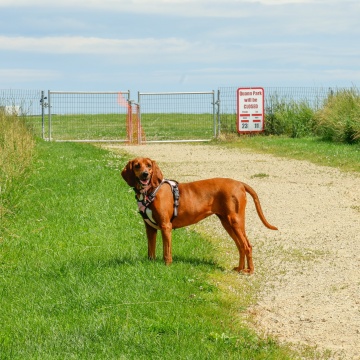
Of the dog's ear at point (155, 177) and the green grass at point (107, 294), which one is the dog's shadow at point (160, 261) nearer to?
the green grass at point (107, 294)

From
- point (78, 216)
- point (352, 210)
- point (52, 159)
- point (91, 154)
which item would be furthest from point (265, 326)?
Answer: point (91, 154)

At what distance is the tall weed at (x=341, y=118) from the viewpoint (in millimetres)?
25094

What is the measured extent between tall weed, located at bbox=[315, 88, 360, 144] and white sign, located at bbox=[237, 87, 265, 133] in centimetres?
226

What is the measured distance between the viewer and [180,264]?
8203 millimetres

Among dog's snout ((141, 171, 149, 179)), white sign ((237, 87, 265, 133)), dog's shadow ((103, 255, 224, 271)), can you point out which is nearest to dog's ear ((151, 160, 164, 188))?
dog's snout ((141, 171, 149, 179))

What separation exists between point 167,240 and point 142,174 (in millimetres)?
700

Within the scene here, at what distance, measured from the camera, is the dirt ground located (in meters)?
6.59

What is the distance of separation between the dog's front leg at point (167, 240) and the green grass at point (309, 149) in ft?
35.6

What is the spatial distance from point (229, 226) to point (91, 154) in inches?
538

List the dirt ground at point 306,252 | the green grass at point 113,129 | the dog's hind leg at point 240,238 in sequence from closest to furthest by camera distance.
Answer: the dirt ground at point 306,252 < the dog's hind leg at point 240,238 < the green grass at point 113,129

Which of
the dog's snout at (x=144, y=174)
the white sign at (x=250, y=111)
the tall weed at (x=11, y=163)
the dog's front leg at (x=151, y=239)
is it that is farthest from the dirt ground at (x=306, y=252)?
the white sign at (x=250, y=111)

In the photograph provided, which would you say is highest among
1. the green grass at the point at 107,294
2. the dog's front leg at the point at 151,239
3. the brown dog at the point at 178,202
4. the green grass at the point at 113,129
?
the green grass at the point at 113,129

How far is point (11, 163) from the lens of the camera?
14117 mm

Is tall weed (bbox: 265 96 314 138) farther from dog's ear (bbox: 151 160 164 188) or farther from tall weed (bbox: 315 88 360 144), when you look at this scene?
Result: dog's ear (bbox: 151 160 164 188)
